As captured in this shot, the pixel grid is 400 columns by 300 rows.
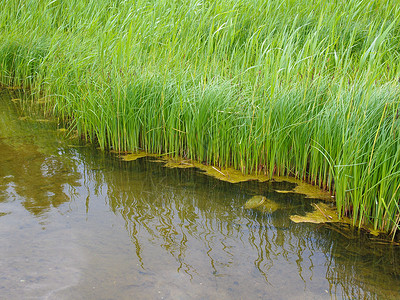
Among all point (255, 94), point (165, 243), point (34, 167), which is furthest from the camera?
point (34, 167)

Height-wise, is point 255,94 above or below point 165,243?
above

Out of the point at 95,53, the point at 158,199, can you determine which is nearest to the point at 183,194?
the point at 158,199

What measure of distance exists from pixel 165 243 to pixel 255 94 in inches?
61.9

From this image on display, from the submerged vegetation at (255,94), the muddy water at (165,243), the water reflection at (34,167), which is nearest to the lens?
the muddy water at (165,243)

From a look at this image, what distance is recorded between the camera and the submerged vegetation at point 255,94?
280cm

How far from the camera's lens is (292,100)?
335 cm

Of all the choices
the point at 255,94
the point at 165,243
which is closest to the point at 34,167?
the point at 165,243

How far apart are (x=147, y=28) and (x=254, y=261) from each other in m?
3.17

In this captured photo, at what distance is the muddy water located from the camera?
221 cm

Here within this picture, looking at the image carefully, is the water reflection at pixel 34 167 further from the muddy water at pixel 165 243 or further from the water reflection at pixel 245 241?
the water reflection at pixel 245 241

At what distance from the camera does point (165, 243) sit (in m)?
2.60

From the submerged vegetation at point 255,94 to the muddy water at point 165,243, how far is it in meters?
0.31

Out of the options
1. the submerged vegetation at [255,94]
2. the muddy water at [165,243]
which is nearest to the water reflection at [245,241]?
the muddy water at [165,243]

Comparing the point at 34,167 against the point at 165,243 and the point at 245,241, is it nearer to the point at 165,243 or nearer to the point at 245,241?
the point at 165,243
